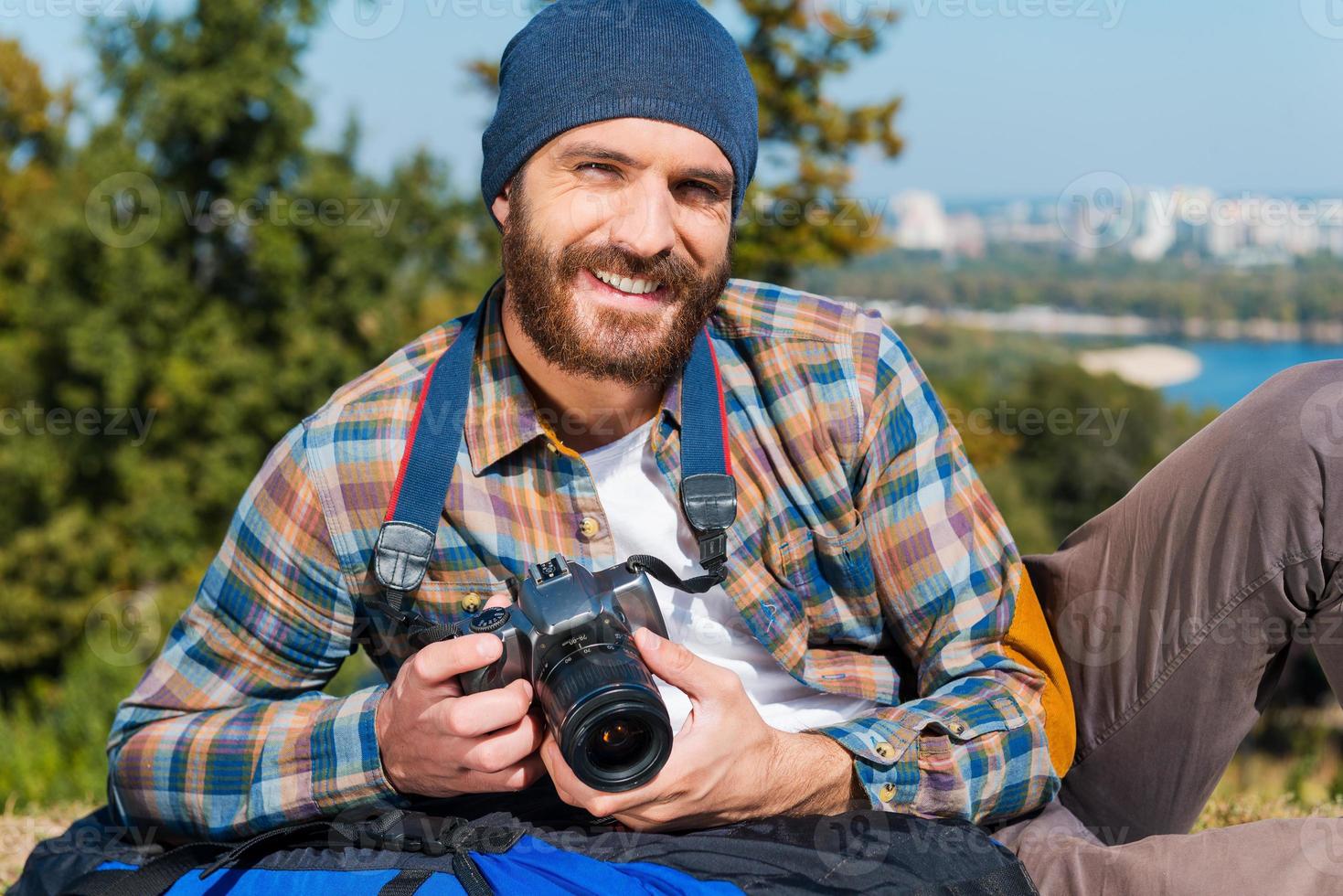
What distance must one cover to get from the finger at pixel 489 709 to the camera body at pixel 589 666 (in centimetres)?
2

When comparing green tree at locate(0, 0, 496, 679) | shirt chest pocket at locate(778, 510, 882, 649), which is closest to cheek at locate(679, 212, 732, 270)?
shirt chest pocket at locate(778, 510, 882, 649)

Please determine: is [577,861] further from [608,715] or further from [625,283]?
[625,283]

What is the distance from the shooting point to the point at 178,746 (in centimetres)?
186

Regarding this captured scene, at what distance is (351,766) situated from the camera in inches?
70.4

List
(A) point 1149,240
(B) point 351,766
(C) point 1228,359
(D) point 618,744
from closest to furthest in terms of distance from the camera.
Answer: (D) point 618,744 → (B) point 351,766 → (C) point 1228,359 → (A) point 1149,240

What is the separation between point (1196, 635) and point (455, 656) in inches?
42.3

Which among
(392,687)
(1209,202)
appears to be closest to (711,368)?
(392,687)

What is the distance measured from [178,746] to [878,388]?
4.17 ft

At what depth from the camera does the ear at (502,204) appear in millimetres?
2057

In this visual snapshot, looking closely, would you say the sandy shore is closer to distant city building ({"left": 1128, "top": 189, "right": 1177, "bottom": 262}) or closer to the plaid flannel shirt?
distant city building ({"left": 1128, "top": 189, "right": 1177, "bottom": 262})

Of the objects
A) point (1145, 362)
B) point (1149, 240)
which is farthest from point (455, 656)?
point (1145, 362)

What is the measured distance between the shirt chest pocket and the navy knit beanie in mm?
609

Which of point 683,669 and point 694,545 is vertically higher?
point 694,545

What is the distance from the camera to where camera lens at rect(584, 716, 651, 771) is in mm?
1487
